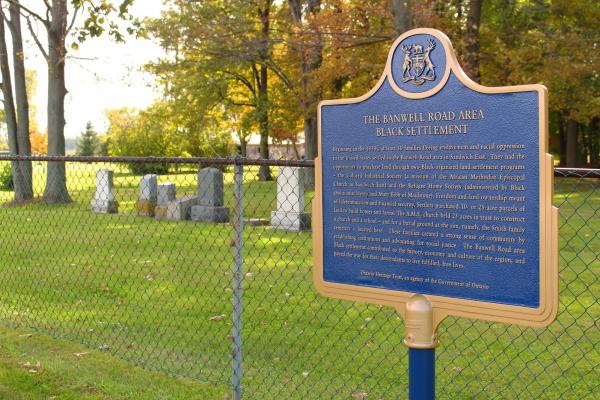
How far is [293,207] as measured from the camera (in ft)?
48.1

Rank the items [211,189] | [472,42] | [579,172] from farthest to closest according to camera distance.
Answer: [472,42]
[211,189]
[579,172]

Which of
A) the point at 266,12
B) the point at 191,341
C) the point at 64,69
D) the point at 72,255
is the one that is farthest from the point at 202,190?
the point at 266,12

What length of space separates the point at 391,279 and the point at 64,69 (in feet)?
64.0

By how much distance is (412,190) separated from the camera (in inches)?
148

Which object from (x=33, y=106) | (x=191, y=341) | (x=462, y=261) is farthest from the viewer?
(x=33, y=106)

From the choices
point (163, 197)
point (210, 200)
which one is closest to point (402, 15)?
point (210, 200)

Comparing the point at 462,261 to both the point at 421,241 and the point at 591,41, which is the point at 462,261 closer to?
the point at 421,241

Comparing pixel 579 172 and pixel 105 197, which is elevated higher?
pixel 579 172

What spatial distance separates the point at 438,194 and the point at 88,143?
60437 mm

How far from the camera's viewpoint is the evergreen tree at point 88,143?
6119 centimetres

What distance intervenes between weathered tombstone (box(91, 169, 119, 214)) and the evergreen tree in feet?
138

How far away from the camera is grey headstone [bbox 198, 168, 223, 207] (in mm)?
Result: 16625

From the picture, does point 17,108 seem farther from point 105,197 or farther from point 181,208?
point 181,208

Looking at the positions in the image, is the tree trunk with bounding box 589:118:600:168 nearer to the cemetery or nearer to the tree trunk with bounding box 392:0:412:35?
the tree trunk with bounding box 392:0:412:35
